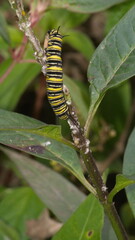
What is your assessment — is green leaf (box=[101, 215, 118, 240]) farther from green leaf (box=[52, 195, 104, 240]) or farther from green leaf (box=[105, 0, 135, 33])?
green leaf (box=[105, 0, 135, 33])

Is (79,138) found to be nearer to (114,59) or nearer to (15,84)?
(114,59)

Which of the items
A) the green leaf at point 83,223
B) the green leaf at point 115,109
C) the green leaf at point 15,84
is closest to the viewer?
the green leaf at point 83,223

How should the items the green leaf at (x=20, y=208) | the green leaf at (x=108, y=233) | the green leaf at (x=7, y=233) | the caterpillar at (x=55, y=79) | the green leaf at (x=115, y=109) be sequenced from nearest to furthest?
the caterpillar at (x=55, y=79)
the green leaf at (x=108, y=233)
the green leaf at (x=7, y=233)
the green leaf at (x=20, y=208)
the green leaf at (x=115, y=109)

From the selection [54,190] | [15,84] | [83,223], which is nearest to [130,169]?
[83,223]

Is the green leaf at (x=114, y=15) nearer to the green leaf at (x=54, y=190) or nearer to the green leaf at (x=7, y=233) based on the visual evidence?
the green leaf at (x=54, y=190)

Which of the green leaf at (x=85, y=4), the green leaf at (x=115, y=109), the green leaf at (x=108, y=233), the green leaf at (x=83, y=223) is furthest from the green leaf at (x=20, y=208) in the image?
the green leaf at (x=85, y=4)
